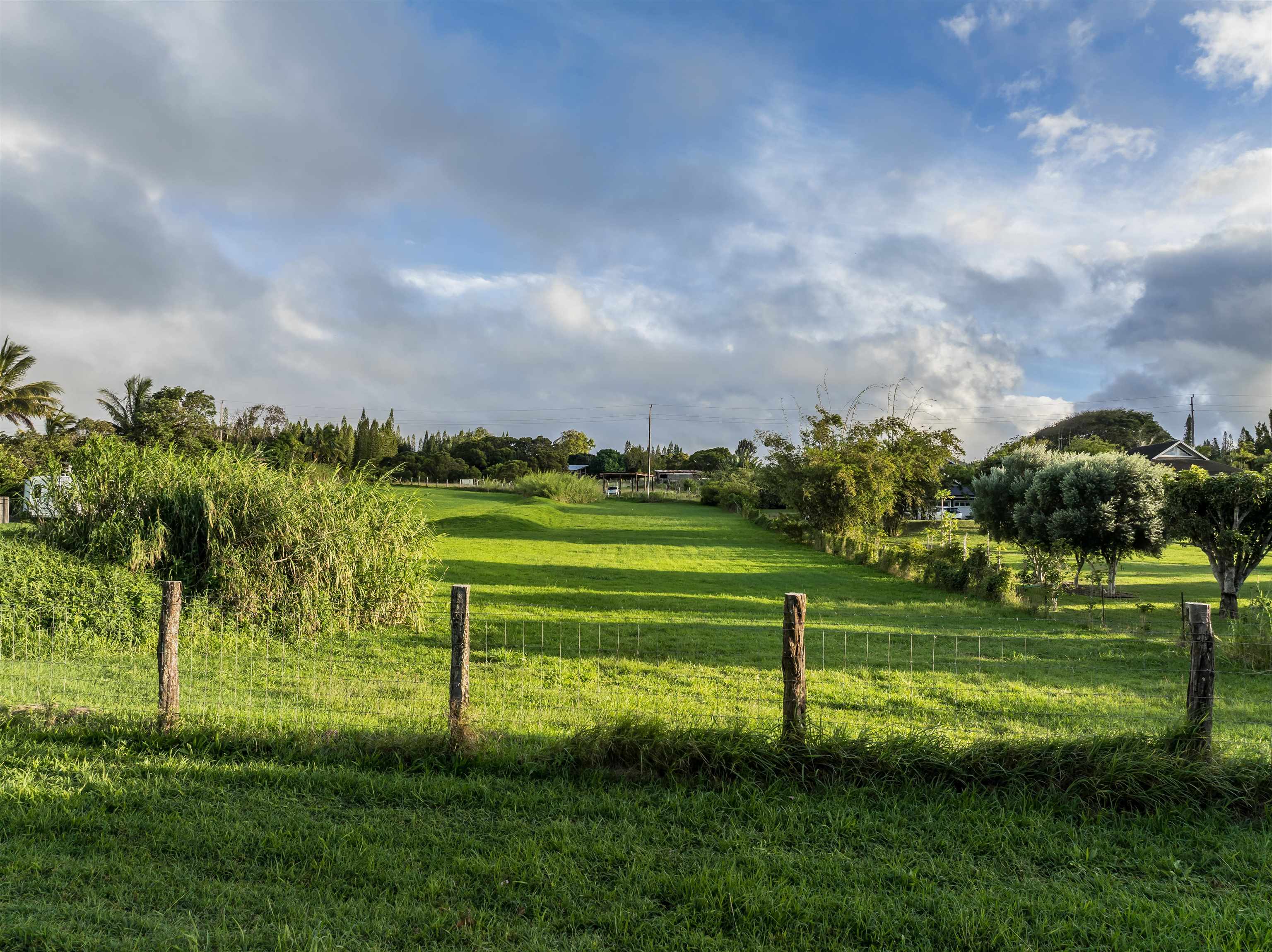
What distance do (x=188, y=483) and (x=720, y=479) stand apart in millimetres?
47068

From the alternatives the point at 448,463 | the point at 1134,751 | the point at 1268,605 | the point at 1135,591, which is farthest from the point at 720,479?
the point at 1134,751

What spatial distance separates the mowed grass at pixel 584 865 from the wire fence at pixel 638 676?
0.89 meters

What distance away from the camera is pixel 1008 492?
2175 centimetres

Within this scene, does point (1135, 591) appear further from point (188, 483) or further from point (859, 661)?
point (188, 483)

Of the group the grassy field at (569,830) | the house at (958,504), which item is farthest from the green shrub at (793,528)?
the grassy field at (569,830)

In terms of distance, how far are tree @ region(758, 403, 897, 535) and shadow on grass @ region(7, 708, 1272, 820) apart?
68.1 feet

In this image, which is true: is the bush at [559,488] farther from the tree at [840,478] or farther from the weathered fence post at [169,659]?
the weathered fence post at [169,659]

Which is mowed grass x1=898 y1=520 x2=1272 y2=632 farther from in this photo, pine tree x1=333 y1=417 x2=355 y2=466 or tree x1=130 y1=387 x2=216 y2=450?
pine tree x1=333 y1=417 x2=355 y2=466

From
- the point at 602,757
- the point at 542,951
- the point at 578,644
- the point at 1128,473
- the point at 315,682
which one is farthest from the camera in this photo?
the point at 1128,473

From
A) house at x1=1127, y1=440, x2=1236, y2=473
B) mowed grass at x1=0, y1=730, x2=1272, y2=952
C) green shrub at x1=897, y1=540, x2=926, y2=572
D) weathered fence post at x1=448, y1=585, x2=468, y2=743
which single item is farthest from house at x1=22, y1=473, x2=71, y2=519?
house at x1=1127, y1=440, x2=1236, y2=473

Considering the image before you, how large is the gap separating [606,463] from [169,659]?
86546 millimetres

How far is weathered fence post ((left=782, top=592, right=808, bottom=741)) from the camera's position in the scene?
4.71 metres

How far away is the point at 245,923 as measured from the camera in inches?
122

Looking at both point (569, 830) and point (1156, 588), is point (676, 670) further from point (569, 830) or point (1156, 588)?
point (1156, 588)
